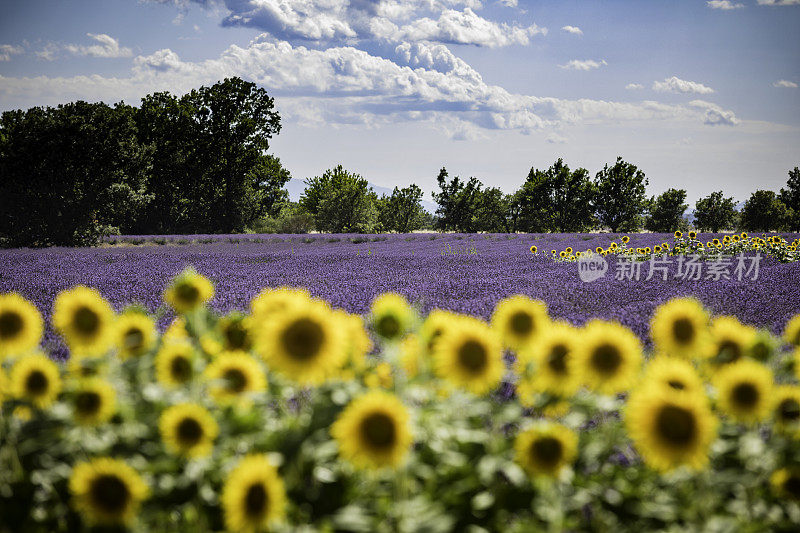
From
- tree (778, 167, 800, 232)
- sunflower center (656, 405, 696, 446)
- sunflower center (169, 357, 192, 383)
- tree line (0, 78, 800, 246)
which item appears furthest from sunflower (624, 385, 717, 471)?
tree (778, 167, 800, 232)

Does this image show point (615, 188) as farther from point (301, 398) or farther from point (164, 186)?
point (301, 398)

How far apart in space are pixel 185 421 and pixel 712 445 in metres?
1.40

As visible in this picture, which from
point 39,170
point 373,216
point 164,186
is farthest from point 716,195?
point 39,170

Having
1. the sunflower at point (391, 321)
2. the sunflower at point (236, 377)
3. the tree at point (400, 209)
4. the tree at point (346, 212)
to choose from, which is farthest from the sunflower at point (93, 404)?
the tree at point (400, 209)

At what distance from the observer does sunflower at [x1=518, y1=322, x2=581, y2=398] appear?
1508 mm

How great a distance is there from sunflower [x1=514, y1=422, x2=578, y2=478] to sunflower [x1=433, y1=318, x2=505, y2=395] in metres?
0.19

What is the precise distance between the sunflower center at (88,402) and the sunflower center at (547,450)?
1.13 meters

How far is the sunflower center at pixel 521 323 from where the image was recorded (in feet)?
5.63

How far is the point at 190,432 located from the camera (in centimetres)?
127

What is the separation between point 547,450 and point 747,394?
2.10 feet

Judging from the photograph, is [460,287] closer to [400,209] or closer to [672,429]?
[672,429]

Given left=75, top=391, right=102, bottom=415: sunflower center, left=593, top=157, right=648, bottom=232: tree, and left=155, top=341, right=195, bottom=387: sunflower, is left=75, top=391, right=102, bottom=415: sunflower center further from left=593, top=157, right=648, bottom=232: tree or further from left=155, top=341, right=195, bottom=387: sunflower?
left=593, top=157, right=648, bottom=232: tree

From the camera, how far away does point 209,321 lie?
1.85 metres

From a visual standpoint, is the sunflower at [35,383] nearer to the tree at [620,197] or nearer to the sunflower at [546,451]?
the sunflower at [546,451]
